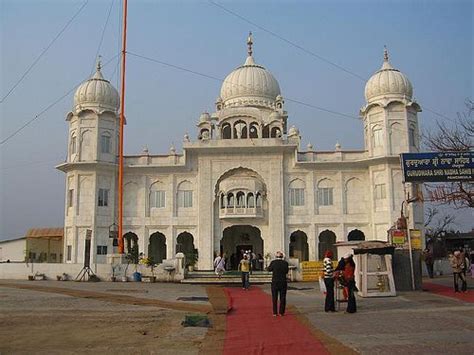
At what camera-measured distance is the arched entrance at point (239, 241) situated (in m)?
38.1

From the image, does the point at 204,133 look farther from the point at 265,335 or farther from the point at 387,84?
the point at 265,335

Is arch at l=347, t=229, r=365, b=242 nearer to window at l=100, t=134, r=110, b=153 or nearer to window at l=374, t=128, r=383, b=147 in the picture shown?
window at l=374, t=128, r=383, b=147

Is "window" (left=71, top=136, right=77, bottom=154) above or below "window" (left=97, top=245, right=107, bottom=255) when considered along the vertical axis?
above

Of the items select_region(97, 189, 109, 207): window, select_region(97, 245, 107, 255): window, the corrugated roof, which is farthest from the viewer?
the corrugated roof

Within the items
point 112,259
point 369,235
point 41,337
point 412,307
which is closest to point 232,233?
point 369,235

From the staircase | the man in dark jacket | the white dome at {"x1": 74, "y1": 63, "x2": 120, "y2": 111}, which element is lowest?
the staircase

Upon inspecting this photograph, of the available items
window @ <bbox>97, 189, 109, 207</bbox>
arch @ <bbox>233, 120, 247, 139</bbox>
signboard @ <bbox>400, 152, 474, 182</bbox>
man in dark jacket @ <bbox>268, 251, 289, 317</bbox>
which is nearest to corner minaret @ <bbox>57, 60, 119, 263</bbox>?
window @ <bbox>97, 189, 109, 207</bbox>

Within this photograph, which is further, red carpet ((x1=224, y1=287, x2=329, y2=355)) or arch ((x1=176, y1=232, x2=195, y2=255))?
arch ((x1=176, y1=232, x2=195, y2=255))

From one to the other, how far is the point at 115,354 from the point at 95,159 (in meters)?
29.2

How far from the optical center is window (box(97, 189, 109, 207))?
35562 millimetres

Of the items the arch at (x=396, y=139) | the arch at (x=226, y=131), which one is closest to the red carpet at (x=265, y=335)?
the arch at (x=396, y=139)

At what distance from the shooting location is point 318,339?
8.50 meters

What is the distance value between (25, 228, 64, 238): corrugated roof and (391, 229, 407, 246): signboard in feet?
110

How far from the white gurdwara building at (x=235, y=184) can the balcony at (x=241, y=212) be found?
68 millimetres
